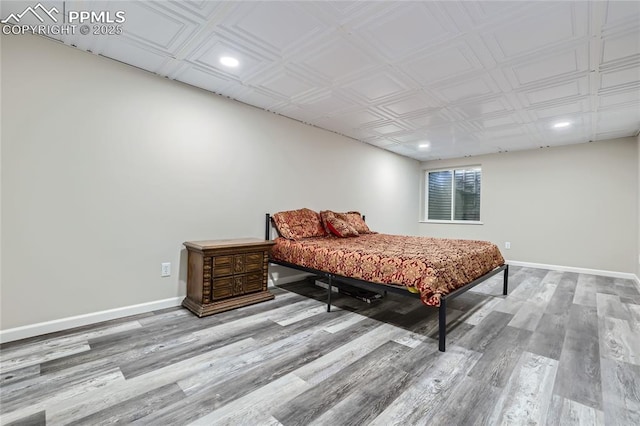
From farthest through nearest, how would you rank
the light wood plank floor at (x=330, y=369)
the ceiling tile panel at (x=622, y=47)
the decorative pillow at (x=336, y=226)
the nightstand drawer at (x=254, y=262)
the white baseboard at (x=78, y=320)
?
the decorative pillow at (x=336, y=226) → the nightstand drawer at (x=254, y=262) → the white baseboard at (x=78, y=320) → the ceiling tile panel at (x=622, y=47) → the light wood plank floor at (x=330, y=369)

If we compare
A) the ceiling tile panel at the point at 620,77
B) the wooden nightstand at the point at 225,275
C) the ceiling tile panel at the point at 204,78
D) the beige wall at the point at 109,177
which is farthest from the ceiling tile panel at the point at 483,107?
the wooden nightstand at the point at 225,275

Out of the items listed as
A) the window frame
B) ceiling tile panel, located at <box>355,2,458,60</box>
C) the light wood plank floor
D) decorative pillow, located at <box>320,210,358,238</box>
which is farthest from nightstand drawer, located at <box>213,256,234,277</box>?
the window frame

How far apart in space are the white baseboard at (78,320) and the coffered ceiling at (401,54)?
7.43 ft

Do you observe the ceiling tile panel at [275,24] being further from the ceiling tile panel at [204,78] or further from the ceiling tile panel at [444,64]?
the ceiling tile panel at [444,64]

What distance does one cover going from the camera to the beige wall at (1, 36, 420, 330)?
2150mm

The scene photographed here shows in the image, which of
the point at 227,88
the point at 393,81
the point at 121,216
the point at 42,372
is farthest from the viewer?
the point at 227,88

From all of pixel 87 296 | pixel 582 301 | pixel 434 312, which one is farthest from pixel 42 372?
pixel 582 301

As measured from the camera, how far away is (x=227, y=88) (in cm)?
308

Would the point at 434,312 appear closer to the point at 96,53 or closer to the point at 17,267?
the point at 17,267

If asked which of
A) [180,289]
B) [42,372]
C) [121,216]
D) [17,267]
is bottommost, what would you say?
[42,372]

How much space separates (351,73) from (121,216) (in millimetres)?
2516

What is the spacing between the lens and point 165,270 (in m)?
2.88

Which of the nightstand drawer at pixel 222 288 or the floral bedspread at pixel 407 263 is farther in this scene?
the nightstand drawer at pixel 222 288

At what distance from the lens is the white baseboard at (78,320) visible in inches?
83.5
